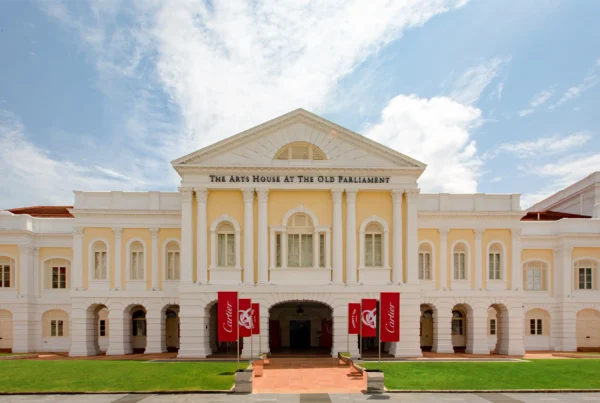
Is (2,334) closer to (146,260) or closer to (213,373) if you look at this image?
(146,260)

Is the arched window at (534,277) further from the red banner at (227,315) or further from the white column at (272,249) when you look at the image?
the red banner at (227,315)

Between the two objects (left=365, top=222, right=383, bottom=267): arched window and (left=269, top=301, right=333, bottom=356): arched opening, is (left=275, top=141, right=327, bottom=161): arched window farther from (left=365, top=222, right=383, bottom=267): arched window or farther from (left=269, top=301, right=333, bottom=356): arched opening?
(left=269, top=301, right=333, bottom=356): arched opening

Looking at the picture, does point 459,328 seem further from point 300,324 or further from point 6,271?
point 6,271

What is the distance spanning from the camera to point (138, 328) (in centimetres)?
3731

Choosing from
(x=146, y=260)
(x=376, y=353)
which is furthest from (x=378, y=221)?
(x=146, y=260)

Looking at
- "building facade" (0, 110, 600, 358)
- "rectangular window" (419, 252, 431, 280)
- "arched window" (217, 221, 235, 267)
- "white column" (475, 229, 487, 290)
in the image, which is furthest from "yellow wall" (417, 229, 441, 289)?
"arched window" (217, 221, 235, 267)

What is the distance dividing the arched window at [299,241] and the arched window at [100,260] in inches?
552

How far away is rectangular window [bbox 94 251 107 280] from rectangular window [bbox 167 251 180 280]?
4.69 metres

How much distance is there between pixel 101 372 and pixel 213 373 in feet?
19.0

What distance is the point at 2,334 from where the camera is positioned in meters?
36.0

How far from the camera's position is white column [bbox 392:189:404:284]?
31000mm

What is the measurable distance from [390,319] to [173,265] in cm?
1755

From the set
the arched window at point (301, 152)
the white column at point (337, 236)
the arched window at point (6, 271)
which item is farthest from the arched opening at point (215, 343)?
the arched window at point (6, 271)

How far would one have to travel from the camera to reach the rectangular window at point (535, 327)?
121 ft
